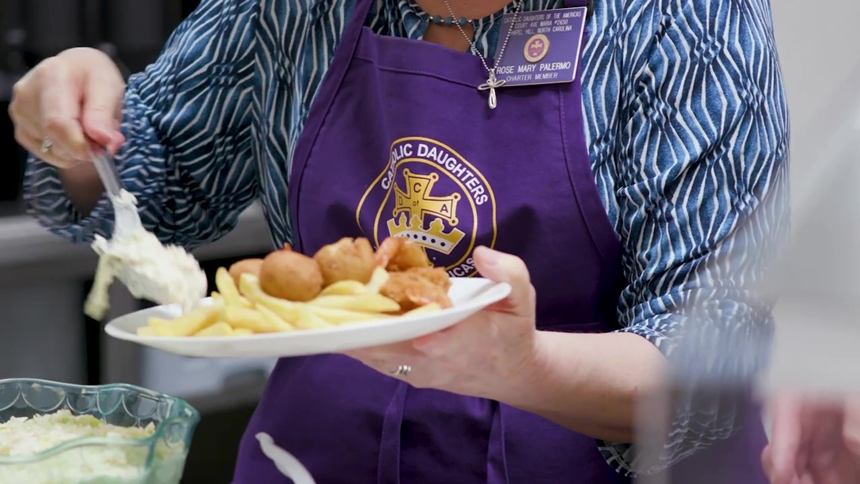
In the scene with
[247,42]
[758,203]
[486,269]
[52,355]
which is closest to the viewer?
[486,269]

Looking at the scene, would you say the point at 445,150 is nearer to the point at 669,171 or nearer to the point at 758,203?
the point at 669,171

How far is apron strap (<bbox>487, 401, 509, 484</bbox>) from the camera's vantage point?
1.19 metres

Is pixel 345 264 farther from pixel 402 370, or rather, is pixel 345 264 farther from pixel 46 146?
pixel 46 146

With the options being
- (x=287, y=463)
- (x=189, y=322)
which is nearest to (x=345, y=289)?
(x=189, y=322)

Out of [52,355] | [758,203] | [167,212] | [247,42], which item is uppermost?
[247,42]

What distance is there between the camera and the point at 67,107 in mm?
1268

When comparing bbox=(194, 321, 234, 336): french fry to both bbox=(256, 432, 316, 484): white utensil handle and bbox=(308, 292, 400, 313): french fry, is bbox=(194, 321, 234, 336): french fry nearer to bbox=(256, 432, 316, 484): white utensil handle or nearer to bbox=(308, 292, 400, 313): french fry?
bbox=(308, 292, 400, 313): french fry

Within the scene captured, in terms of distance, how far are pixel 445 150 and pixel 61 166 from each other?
492 mm

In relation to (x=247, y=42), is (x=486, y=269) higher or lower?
lower

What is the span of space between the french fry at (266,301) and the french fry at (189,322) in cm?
3

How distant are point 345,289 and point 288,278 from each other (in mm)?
51

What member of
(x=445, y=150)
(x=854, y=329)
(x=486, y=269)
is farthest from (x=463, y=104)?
(x=854, y=329)

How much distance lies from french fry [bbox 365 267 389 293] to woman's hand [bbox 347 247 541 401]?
5 centimetres

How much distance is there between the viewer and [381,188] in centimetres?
128
